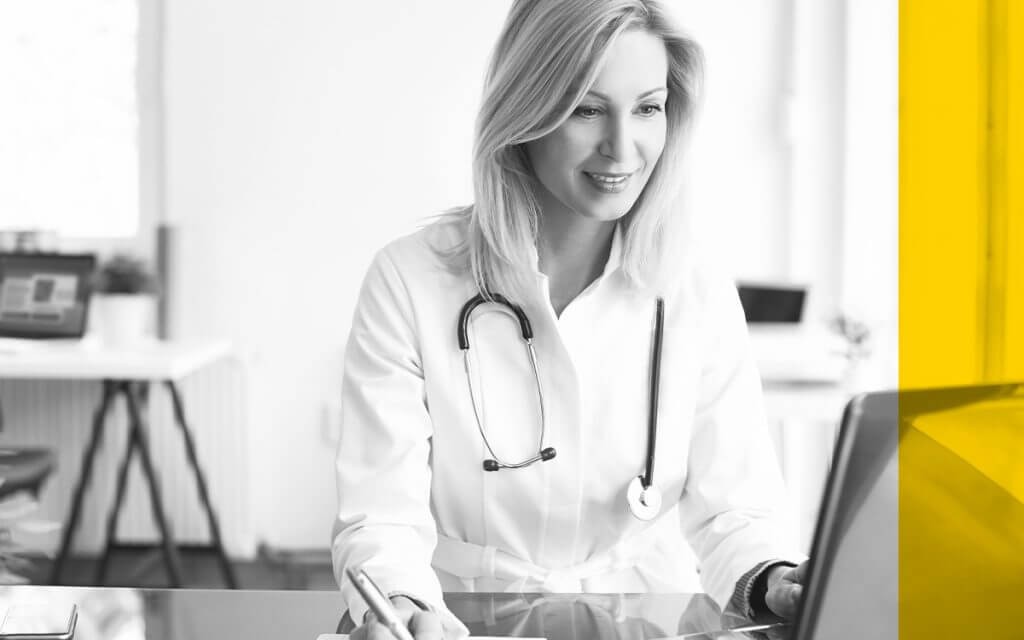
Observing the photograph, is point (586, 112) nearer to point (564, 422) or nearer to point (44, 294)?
point (564, 422)

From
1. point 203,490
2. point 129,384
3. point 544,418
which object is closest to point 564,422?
point 544,418

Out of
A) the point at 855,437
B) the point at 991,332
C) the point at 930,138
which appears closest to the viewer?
the point at 855,437

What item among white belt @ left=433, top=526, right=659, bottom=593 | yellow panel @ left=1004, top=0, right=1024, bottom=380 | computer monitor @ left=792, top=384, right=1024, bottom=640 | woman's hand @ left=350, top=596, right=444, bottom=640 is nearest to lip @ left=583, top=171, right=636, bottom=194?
white belt @ left=433, top=526, right=659, bottom=593

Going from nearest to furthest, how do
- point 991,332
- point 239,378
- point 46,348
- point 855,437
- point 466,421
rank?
point 855,437 → point 466,421 → point 991,332 → point 46,348 → point 239,378

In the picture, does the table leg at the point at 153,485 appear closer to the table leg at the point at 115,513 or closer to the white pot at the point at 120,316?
the table leg at the point at 115,513

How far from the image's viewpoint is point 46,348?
10.3 ft

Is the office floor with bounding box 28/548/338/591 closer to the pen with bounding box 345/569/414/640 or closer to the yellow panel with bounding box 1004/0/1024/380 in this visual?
the yellow panel with bounding box 1004/0/1024/380

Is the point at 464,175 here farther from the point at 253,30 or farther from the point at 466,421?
the point at 466,421

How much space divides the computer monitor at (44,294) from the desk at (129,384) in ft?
0.22

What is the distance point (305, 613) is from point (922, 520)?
0.64 metres

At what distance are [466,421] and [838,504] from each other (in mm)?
735

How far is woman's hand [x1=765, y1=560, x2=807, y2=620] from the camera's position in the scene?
103 centimetres

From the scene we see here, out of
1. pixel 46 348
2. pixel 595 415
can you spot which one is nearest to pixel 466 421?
pixel 595 415

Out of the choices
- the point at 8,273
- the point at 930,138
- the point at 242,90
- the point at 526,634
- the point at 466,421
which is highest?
the point at 242,90
